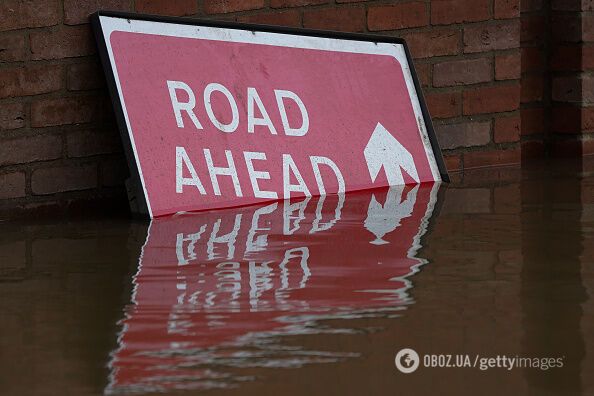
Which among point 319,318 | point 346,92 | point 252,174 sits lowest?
point 319,318

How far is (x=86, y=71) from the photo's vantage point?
12.2 ft

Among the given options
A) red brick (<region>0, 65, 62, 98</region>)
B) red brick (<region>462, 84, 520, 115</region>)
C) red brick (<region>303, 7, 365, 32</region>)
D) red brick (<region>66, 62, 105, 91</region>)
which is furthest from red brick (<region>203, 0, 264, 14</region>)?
red brick (<region>462, 84, 520, 115</region>)

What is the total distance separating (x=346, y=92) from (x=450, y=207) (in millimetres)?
584

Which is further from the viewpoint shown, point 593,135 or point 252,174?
point 593,135

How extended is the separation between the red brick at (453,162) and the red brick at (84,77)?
1310 millimetres

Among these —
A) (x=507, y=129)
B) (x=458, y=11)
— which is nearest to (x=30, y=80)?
(x=458, y=11)

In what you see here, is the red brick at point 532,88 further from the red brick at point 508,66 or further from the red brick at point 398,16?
the red brick at point 398,16

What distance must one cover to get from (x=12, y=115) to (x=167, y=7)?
0.57 metres

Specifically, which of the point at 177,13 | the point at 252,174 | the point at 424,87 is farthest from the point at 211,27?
the point at 424,87

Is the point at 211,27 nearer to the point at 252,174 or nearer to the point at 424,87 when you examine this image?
the point at 252,174

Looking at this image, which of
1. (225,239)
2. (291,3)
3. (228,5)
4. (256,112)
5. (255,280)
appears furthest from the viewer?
(291,3)

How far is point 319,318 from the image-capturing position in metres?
2.45

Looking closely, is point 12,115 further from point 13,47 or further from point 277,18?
point 277,18

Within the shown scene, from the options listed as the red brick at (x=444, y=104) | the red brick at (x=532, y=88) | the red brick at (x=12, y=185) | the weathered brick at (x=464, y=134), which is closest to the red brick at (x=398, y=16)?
the red brick at (x=444, y=104)
